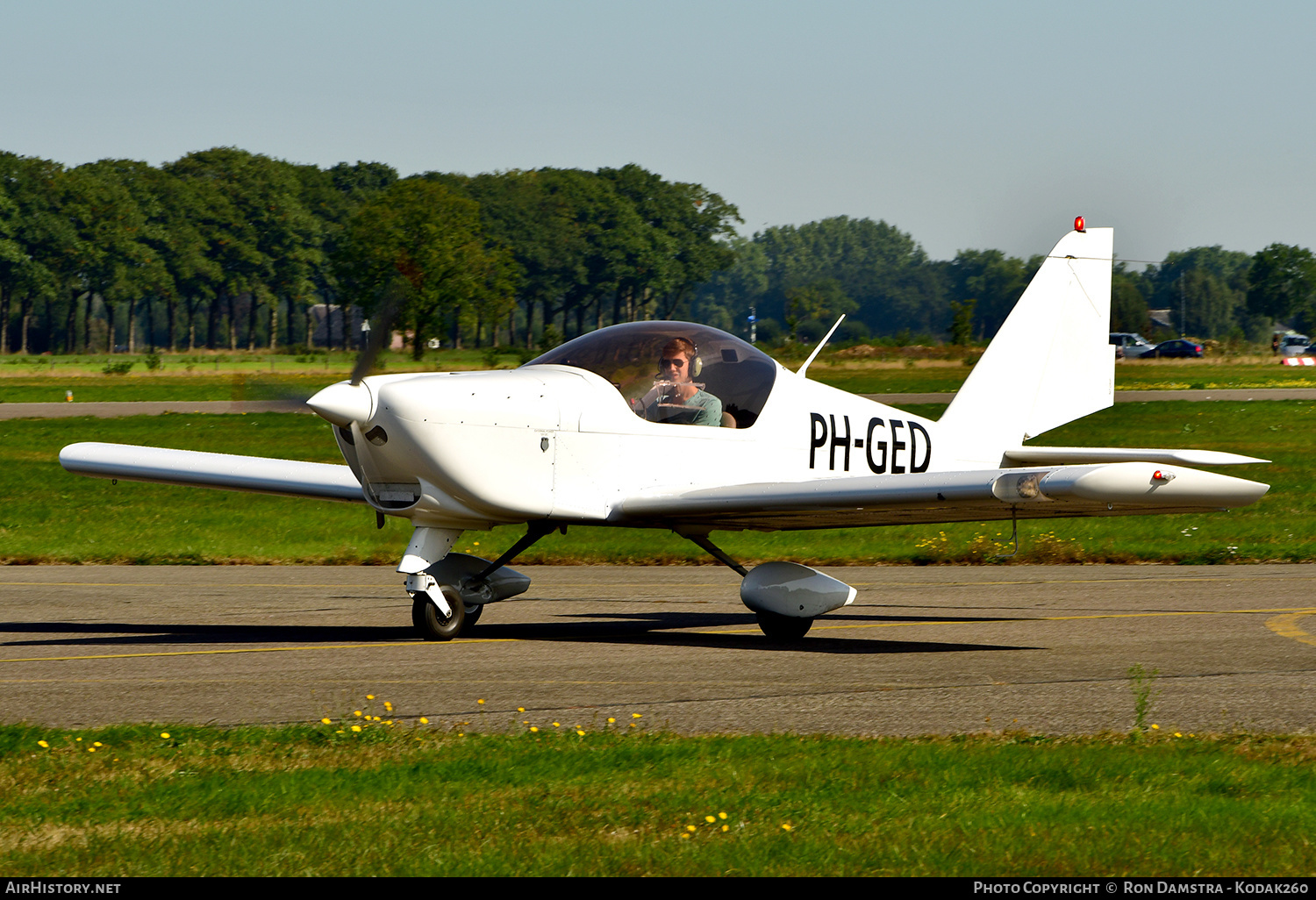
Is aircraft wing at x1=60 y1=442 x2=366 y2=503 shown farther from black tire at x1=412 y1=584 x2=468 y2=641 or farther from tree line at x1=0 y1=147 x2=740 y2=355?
tree line at x1=0 y1=147 x2=740 y2=355

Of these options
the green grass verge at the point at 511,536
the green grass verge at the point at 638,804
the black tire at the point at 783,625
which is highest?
the green grass verge at the point at 638,804

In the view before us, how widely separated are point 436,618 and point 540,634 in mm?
984

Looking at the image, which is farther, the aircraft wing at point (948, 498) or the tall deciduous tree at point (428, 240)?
the tall deciduous tree at point (428, 240)

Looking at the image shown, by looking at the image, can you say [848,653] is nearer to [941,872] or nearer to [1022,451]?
[1022,451]

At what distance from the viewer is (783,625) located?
1158 cm

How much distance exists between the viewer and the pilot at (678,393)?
11352mm

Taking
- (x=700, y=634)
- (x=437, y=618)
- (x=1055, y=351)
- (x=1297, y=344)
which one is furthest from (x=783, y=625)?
(x=1297, y=344)

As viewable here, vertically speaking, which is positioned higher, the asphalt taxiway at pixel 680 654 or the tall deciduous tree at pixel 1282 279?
the tall deciduous tree at pixel 1282 279

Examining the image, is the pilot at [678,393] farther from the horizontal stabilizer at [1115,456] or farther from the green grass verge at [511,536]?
the green grass verge at [511,536]

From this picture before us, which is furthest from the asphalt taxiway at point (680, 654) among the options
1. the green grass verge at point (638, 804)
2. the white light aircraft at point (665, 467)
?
the green grass verge at point (638, 804)

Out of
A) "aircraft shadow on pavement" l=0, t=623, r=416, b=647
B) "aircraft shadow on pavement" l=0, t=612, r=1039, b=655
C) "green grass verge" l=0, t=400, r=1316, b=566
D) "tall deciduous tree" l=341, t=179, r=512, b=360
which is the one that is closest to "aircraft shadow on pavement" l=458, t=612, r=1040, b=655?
"aircraft shadow on pavement" l=0, t=612, r=1039, b=655

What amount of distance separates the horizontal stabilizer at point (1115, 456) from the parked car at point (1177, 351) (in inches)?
3209

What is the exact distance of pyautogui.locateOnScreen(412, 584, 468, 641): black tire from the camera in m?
11.1

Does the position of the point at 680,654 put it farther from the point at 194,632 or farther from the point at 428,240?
the point at 428,240
